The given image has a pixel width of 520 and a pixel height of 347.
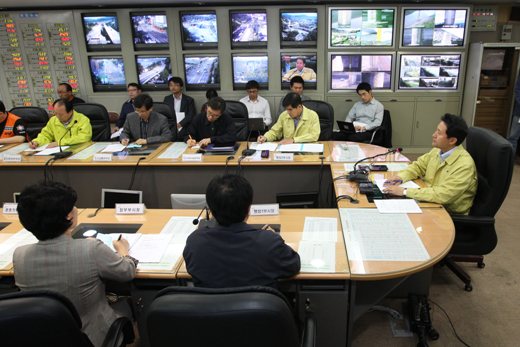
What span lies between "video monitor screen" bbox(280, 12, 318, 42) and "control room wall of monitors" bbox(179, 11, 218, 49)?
100 cm

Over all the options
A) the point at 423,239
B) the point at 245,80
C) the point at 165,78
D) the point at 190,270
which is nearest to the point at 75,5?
the point at 165,78

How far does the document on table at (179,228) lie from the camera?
5.82 feet

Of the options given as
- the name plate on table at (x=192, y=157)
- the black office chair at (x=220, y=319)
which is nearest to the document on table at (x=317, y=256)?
the black office chair at (x=220, y=319)

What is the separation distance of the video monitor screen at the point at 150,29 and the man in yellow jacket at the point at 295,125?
256 cm

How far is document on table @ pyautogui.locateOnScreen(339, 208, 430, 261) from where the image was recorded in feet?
5.04

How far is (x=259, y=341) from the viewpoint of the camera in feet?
2.91

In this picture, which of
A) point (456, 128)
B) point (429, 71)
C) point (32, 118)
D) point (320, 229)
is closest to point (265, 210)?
point (320, 229)

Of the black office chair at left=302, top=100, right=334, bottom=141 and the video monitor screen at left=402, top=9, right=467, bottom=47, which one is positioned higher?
the video monitor screen at left=402, top=9, right=467, bottom=47

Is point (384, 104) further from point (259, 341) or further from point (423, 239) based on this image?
point (259, 341)

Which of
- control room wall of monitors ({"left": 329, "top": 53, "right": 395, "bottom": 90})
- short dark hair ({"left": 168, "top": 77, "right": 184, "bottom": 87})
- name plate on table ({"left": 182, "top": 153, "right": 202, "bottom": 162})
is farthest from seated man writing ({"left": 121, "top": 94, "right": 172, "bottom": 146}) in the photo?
control room wall of monitors ({"left": 329, "top": 53, "right": 395, "bottom": 90})

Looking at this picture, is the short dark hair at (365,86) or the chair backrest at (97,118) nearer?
the chair backrest at (97,118)

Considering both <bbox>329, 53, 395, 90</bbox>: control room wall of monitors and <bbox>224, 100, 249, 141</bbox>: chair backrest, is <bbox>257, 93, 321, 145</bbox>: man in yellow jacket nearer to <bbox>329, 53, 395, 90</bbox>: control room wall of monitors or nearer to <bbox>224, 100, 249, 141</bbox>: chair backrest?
<bbox>224, 100, 249, 141</bbox>: chair backrest

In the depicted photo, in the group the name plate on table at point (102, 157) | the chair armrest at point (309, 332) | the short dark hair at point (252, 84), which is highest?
the short dark hair at point (252, 84)

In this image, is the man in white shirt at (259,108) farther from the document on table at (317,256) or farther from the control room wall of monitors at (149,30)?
the document on table at (317,256)
